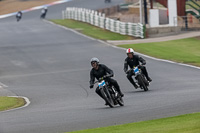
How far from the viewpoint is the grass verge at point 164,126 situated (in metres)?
11.7

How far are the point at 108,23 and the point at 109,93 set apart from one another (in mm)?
34613

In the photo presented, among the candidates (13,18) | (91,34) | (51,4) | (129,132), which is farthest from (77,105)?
(51,4)

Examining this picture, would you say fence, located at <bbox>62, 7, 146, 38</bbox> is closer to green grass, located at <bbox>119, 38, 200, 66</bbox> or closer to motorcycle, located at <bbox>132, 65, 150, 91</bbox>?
green grass, located at <bbox>119, 38, 200, 66</bbox>

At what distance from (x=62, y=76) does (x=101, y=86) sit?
1260 cm

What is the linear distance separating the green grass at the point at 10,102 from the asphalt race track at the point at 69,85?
565 mm

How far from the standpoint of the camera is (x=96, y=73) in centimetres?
1739

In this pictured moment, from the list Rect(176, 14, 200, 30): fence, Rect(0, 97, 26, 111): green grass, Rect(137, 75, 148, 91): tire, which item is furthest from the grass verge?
Rect(176, 14, 200, 30): fence

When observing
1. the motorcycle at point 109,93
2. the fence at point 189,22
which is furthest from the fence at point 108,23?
the motorcycle at point 109,93

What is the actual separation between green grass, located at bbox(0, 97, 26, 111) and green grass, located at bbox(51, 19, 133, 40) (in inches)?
928

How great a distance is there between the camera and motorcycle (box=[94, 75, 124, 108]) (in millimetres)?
17266

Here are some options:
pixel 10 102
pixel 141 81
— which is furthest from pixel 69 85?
pixel 141 81

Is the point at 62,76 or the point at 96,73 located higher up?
the point at 96,73

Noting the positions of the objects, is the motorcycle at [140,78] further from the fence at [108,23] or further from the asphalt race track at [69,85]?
the fence at [108,23]

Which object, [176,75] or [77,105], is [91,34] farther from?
[77,105]
